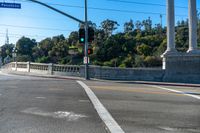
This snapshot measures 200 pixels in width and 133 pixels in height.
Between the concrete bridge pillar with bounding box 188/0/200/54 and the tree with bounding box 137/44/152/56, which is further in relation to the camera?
the tree with bounding box 137/44/152/56

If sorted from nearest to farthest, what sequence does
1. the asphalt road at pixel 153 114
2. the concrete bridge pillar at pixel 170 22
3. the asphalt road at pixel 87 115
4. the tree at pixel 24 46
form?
1. the asphalt road at pixel 87 115
2. the asphalt road at pixel 153 114
3. the concrete bridge pillar at pixel 170 22
4. the tree at pixel 24 46

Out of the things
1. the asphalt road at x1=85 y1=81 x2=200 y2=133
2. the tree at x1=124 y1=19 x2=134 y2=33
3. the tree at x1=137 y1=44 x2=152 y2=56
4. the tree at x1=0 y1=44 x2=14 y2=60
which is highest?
the tree at x1=124 y1=19 x2=134 y2=33

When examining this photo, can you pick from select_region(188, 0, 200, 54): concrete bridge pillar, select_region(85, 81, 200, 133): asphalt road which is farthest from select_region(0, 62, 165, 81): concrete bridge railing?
select_region(85, 81, 200, 133): asphalt road

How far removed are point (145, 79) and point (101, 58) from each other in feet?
174

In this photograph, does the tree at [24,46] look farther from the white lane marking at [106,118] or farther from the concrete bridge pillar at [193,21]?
the white lane marking at [106,118]

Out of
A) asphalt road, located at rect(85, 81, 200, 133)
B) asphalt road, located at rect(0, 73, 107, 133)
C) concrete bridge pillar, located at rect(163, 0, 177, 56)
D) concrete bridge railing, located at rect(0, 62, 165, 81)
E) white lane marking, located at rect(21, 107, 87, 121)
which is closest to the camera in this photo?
asphalt road, located at rect(0, 73, 107, 133)

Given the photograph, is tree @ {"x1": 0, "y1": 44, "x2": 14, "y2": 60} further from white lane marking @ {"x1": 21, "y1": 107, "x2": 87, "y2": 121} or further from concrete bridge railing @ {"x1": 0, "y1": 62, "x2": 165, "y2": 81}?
white lane marking @ {"x1": 21, "y1": 107, "x2": 87, "y2": 121}

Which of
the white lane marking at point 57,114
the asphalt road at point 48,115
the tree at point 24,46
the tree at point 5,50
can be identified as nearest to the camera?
the asphalt road at point 48,115

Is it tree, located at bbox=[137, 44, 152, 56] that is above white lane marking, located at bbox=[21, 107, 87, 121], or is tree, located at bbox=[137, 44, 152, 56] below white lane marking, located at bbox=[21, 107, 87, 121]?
above

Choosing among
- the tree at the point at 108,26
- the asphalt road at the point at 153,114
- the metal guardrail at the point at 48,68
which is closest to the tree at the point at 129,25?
the tree at the point at 108,26

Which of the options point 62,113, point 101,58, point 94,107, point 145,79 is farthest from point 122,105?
point 101,58

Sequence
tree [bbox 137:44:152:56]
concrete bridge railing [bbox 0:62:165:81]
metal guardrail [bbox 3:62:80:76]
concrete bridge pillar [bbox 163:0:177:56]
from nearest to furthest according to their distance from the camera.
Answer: concrete bridge railing [bbox 0:62:165:81] → concrete bridge pillar [bbox 163:0:177:56] → metal guardrail [bbox 3:62:80:76] → tree [bbox 137:44:152:56]

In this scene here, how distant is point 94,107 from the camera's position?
13.1 metres

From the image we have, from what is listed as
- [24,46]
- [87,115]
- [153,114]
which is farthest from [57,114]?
[24,46]
